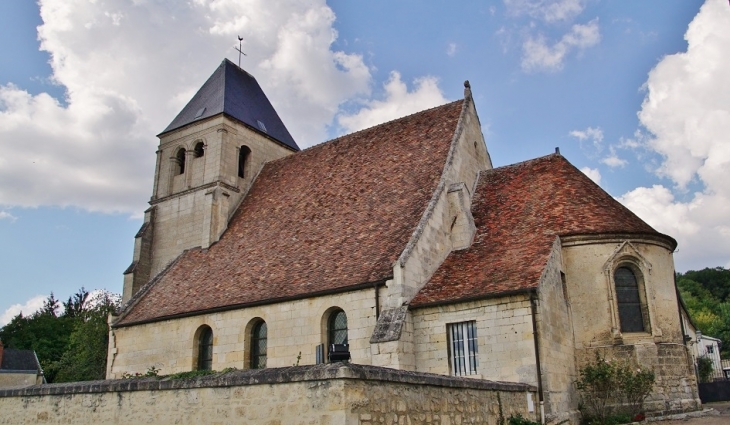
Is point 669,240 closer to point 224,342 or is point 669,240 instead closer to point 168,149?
point 224,342

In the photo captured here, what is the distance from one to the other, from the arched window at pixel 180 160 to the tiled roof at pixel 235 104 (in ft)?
3.59

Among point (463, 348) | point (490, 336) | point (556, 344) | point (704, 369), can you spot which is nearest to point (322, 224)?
point (463, 348)

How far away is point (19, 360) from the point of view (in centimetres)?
4753

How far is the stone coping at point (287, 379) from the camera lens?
784 cm

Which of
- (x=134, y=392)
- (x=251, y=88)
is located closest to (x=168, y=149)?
(x=251, y=88)

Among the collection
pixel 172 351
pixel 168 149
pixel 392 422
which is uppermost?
pixel 168 149

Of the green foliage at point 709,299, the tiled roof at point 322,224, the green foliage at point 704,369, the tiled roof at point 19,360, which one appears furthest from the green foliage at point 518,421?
the green foliage at point 709,299

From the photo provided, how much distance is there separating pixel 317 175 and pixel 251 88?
8.17 meters

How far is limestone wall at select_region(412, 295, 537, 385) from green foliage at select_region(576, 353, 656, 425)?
253 cm

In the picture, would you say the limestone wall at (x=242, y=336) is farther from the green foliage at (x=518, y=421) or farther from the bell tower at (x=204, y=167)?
the green foliage at (x=518, y=421)

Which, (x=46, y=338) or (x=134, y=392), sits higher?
(x=46, y=338)

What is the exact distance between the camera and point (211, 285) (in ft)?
64.3

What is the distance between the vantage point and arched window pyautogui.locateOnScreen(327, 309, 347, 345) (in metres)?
16.1

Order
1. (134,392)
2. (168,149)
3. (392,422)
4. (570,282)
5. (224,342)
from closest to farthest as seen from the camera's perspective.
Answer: (392,422), (134,392), (570,282), (224,342), (168,149)
